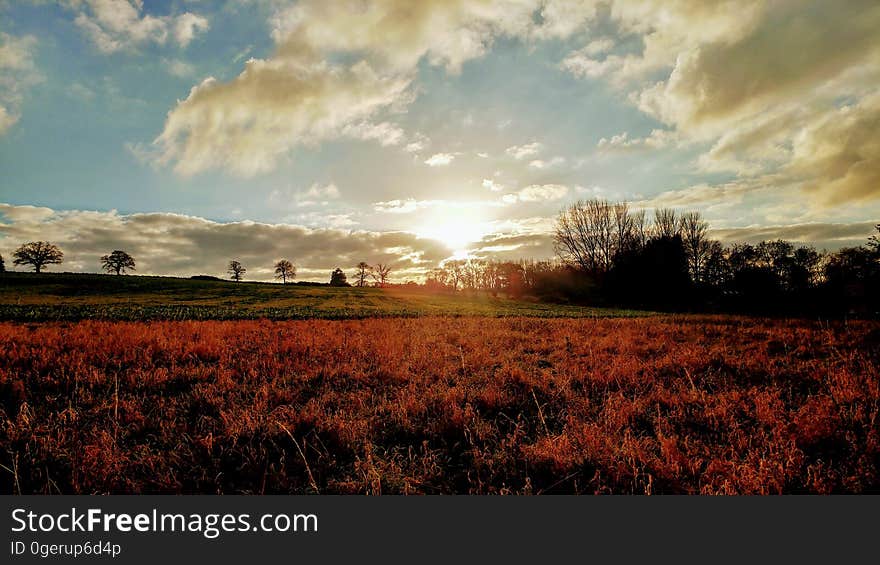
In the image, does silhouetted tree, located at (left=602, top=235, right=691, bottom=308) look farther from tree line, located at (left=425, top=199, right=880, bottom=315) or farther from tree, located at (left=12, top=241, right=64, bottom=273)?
tree, located at (left=12, top=241, right=64, bottom=273)

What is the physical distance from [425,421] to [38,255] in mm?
122302

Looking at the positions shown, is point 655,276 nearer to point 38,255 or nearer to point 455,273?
point 455,273

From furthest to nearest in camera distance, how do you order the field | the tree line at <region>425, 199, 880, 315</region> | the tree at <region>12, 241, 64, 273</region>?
the tree at <region>12, 241, 64, 273</region> < the tree line at <region>425, 199, 880, 315</region> < the field

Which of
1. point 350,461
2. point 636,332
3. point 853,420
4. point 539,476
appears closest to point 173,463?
point 350,461

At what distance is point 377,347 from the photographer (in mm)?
10484

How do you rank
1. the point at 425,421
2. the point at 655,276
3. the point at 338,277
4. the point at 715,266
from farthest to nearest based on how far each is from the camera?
the point at 338,277
the point at 715,266
the point at 655,276
the point at 425,421

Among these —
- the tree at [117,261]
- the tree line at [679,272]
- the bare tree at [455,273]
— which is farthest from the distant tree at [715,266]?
the tree at [117,261]

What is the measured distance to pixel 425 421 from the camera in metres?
4.98

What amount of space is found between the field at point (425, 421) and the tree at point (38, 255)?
364 feet

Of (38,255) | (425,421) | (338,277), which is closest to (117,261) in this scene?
(38,255)

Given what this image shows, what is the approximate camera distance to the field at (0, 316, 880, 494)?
11.1ft

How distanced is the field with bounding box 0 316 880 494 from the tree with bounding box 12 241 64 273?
111 meters

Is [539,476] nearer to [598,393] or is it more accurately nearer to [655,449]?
[655,449]

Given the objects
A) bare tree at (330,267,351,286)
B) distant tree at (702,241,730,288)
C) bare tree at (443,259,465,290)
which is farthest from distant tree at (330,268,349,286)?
distant tree at (702,241,730,288)
